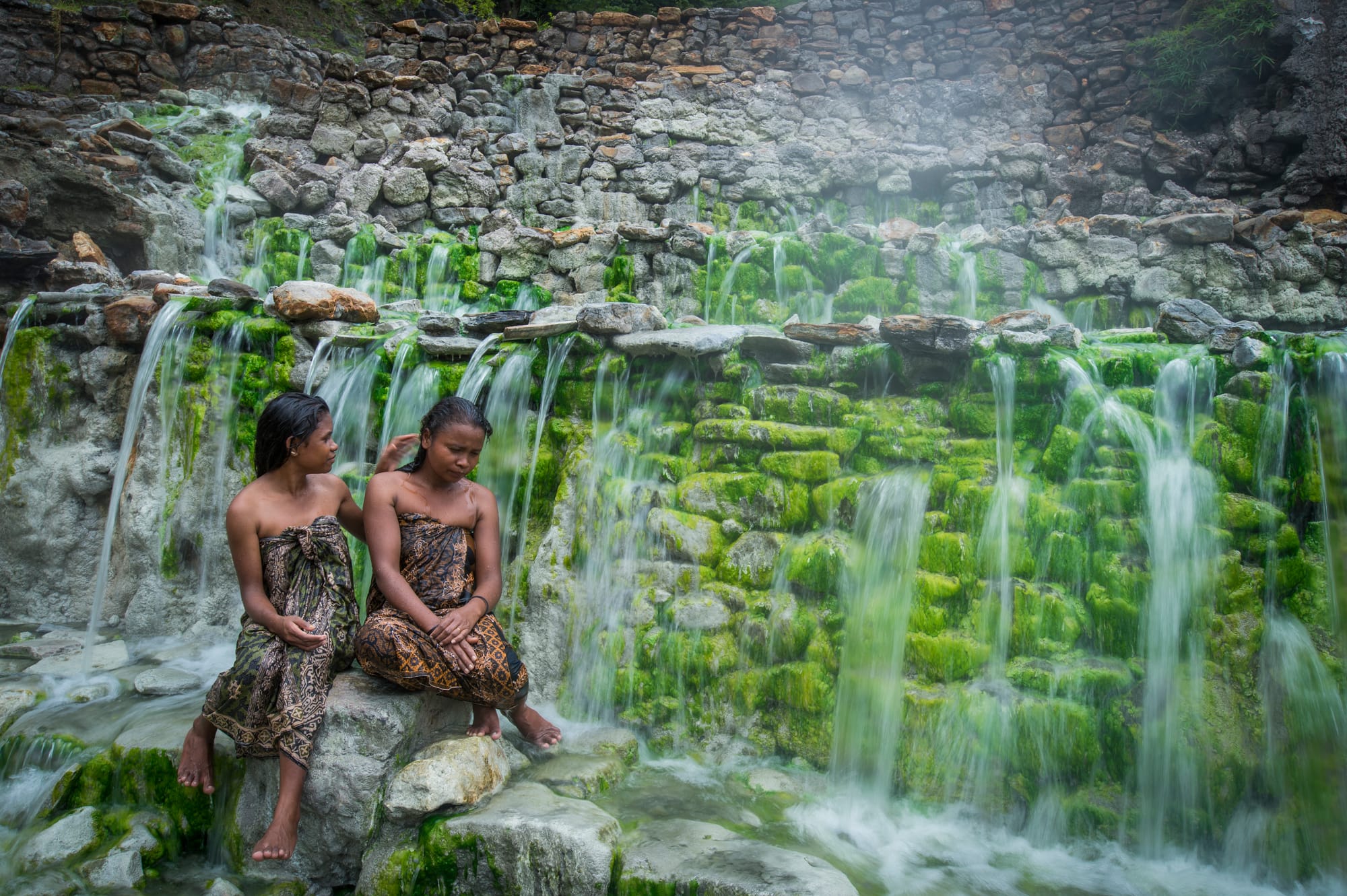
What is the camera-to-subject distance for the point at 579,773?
134 inches

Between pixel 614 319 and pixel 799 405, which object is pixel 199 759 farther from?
pixel 799 405

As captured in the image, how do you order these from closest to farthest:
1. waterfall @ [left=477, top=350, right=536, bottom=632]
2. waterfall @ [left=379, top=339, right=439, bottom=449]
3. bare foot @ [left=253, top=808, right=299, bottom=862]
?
bare foot @ [left=253, top=808, right=299, bottom=862], waterfall @ [left=477, top=350, right=536, bottom=632], waterfall @ [left=379, top=339, right=439, bottom=449]

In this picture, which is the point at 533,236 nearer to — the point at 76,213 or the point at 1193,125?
the point at 76,213

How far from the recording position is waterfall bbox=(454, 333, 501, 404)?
519 centimetres

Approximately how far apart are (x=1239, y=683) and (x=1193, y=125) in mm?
10693

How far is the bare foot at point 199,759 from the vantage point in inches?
126

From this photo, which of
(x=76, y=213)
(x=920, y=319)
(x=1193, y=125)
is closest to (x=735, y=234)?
(x=920, y=319)

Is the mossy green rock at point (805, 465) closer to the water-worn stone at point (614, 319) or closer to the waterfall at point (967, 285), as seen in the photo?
the water-worn stone at point (614, 319)

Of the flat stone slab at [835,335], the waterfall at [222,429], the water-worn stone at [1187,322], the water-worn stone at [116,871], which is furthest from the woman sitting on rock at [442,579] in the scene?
the water-worn stone at [1187,322]

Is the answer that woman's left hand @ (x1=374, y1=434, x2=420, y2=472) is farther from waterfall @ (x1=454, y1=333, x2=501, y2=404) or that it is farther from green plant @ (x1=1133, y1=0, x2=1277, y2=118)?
green plant @ (x1=1133, y1=0, x2=1277, y2=118)

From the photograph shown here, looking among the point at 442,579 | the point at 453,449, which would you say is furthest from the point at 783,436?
the point at 442,579

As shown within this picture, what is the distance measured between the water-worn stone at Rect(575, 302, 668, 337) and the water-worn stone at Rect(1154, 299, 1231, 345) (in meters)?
3.28

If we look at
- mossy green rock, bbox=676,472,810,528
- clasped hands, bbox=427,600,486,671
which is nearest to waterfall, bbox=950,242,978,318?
mossy green rock, bbox=676,472,810,528

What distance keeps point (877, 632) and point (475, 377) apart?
2964 millimetres
